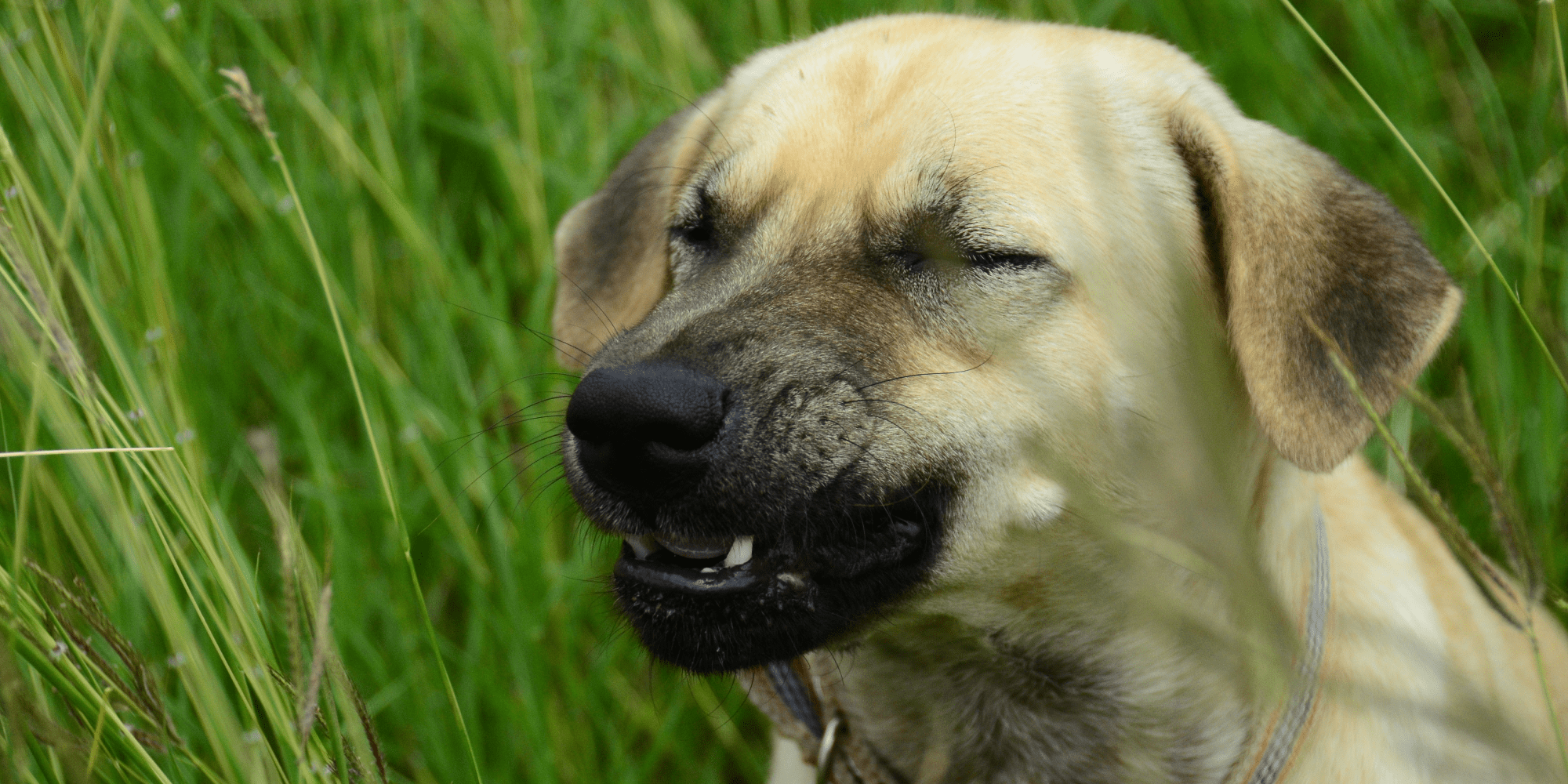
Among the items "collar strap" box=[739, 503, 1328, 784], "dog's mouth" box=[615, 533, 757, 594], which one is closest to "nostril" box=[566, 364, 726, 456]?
"dog's mouth" box=[615, 533, 757, 594]

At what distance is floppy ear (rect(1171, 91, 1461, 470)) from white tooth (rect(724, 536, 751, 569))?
956 mm

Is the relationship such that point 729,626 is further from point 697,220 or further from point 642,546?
point 697,220

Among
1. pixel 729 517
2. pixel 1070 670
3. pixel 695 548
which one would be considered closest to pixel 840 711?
pixel 1070 670

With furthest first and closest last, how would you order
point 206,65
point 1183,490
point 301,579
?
point 206,65
point 301,579
point 1183,490

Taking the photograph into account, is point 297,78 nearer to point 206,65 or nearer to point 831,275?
point 206,65

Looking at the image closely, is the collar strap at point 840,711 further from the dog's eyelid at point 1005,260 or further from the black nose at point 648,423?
the dog's eyelid at point 1005,260

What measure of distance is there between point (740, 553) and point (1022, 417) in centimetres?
56

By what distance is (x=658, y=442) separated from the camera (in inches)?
68.1

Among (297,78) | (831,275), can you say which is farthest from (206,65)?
(831,275)

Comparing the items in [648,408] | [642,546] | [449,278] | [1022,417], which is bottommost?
[449,278]

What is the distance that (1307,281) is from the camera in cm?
206

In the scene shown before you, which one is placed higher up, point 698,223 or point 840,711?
point 698,223

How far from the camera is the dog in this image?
1.87 meters

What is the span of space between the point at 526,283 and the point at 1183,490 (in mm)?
2918
